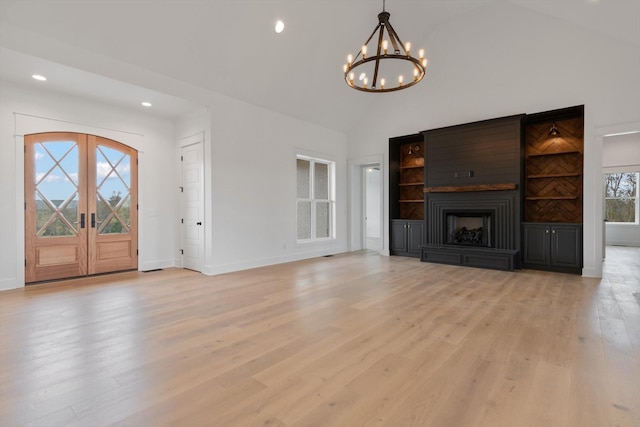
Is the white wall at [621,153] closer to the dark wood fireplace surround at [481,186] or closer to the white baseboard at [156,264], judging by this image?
the dark wood fireplace surround at [481,186]

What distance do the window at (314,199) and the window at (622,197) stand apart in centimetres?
852

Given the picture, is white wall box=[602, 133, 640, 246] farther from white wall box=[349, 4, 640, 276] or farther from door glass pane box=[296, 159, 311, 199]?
door glass pane box=[296, 159, 311, 199]

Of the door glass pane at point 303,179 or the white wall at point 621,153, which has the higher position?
the white wall at point 621,153

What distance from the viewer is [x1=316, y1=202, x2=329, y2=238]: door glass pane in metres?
8.08

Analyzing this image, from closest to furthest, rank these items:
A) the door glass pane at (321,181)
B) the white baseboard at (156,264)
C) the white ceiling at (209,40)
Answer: the white ceiling at (209,40)
the white baseboard at (156,264)
the door glass pane at (321,181)

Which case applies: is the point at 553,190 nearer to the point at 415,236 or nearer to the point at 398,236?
the point at 415,236

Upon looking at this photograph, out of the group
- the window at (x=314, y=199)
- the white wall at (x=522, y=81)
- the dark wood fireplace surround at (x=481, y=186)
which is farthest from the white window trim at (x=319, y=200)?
the dark wood fireplace surround at (x=481, y=186)

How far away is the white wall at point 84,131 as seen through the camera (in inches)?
183

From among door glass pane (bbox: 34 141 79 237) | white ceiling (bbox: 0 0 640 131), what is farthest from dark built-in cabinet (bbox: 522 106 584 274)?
door glass pane (bbox: 34 141 79 237)

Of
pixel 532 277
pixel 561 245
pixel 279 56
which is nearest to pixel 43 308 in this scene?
pixel 279 56

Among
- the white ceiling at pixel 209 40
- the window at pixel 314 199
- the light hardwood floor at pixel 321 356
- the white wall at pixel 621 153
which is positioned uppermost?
the white ceiling at pixel 209 40

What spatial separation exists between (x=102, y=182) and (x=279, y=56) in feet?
12.9

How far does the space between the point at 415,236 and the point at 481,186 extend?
1.90 meters

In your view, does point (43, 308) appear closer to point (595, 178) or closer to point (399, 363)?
point (399, 363)
